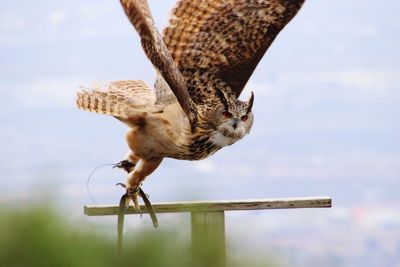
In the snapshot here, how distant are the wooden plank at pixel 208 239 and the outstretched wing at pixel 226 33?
0.58m

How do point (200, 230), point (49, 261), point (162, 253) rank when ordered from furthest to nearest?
point (200, 230) → point (162, 253) → point (49, 261)

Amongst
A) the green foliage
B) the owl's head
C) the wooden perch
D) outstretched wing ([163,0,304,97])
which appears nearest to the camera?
the green foliage

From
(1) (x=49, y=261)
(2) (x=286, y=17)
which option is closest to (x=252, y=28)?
(2) (x=286, y=17)

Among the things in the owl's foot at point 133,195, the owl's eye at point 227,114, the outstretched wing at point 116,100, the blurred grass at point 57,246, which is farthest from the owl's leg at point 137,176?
the blurred grass at point 57,246

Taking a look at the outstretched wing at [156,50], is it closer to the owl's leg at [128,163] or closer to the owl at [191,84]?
the owl at [191,84]

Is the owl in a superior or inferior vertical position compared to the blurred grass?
superior

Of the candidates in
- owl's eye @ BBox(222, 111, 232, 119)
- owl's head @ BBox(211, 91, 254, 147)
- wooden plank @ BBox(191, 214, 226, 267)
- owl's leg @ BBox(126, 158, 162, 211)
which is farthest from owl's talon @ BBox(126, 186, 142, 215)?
owl's eye @ BBox(222, 111, 232, 119)

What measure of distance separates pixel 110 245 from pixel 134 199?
123cm

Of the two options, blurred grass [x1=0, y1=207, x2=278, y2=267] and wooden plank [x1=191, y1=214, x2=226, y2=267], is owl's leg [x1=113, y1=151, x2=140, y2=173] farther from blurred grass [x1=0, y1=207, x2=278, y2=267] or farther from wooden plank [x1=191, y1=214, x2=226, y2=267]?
blurred grass [x1=0, y1=207, x2=278, y2=267]

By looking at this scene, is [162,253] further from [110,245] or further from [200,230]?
[200,230]

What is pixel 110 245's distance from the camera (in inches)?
Result: 126

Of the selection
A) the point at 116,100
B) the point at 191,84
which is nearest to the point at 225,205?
the point at 191,84

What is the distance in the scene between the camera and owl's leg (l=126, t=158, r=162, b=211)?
4316 millimetres

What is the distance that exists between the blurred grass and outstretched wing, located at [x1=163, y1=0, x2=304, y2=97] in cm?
132
